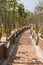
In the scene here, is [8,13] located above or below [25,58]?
above

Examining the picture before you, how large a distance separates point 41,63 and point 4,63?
2.11 m

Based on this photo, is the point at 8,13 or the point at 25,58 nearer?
the point at 25,58

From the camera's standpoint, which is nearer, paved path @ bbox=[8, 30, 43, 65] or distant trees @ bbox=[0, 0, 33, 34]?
paved path @ bbox=[8, 30, 43, 65]

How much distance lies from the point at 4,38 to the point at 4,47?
1303 millimetres

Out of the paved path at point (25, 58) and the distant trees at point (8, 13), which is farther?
the distant trees at point (8, 13)

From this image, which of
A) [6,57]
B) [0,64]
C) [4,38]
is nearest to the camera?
[0,64]

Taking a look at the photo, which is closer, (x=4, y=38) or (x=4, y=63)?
(x=4, y=63)

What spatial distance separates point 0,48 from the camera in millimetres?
11695

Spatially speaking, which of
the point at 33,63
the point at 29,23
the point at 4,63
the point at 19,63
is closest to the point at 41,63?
the point at 33,63

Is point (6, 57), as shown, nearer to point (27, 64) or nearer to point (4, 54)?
point (4, 54)

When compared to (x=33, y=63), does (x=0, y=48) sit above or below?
above

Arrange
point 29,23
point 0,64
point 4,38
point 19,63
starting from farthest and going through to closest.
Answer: point 29,23 < point 4,38 < point 19,63 < point 0,64

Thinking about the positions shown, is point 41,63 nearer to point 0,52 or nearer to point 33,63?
point 33,63

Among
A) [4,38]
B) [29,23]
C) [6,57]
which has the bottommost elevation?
[29,23]
